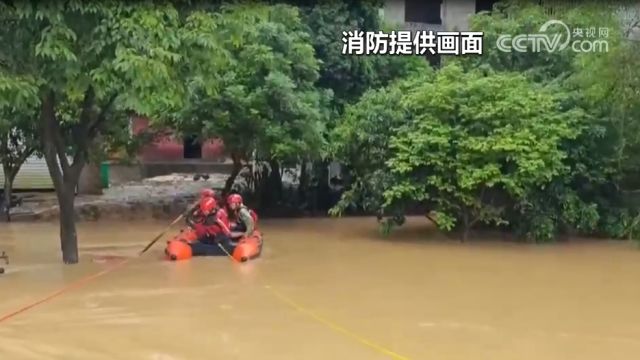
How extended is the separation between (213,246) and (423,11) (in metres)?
16.6

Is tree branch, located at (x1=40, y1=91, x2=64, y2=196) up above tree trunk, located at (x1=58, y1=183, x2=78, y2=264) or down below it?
above

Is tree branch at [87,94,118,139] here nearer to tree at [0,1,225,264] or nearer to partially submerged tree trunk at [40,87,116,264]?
partially submerged tree trunk at [40,87,116,264]

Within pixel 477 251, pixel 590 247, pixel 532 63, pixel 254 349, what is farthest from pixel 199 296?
pixel 532 63

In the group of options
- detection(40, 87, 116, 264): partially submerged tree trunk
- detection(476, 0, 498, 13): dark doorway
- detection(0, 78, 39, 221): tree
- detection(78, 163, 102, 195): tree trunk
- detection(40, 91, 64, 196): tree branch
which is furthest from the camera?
detection(476, 0, 498, 13): dark doorway

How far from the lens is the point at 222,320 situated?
9281 millimetres

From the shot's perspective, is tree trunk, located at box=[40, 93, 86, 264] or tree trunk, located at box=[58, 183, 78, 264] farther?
tree trunk, located at box=[58, 183, 78, 264]

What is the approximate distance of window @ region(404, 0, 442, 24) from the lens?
2812 centimetres

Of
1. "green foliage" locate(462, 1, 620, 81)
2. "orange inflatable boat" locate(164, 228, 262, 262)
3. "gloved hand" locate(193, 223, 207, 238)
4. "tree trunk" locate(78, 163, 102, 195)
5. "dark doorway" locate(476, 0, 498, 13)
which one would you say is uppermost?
"dark doorway" locate(476, 0, 498, 13)

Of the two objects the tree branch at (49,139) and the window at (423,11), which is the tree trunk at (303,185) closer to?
the window at (423,11)

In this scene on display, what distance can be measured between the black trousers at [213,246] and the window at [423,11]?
15744 mm

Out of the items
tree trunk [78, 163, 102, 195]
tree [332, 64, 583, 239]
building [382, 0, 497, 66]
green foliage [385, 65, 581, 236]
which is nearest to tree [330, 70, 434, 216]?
tree [332, 64, 583, 239]

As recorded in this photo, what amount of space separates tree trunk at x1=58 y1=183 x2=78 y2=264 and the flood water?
280 mm

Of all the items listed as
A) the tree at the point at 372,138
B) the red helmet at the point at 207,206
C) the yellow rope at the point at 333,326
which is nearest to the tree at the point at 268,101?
the tree at the point at 372,138

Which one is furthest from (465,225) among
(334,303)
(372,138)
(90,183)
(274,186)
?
(90,183)
